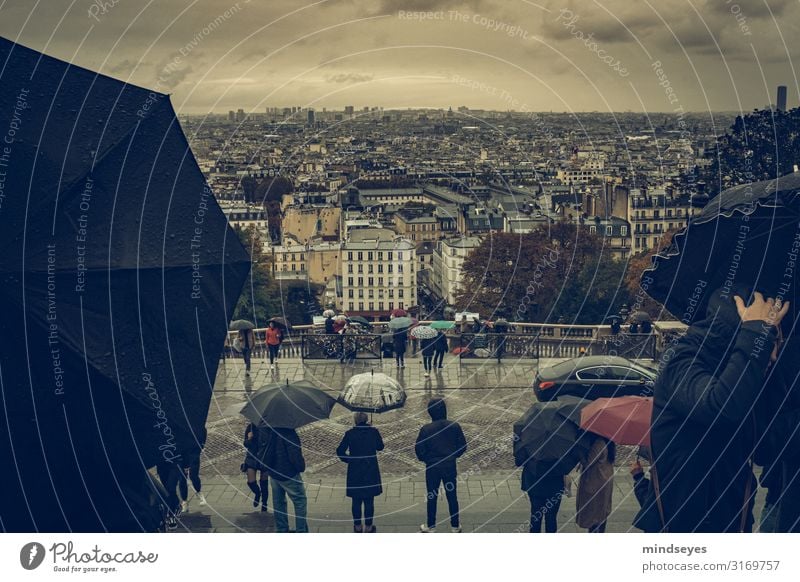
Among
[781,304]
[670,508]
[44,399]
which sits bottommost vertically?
[670,508]

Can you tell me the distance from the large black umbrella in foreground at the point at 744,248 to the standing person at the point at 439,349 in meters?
13.7

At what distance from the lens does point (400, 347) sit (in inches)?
929

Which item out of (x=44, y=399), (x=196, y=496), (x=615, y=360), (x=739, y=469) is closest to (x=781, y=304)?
(x=739, y=469)

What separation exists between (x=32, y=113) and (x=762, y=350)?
569cm

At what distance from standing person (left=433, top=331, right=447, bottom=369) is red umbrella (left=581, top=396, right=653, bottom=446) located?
1069 cm

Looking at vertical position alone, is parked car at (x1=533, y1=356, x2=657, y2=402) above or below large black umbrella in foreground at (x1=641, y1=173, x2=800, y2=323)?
below

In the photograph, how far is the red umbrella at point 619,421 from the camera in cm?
1202

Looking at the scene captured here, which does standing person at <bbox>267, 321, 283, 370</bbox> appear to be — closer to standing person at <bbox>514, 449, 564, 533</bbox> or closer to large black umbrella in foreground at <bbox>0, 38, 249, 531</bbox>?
standing person at <bbox>514, 449, 564, 533</bbox>

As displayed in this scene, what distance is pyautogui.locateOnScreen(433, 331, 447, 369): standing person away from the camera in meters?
23.1

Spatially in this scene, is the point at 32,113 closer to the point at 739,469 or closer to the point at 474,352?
the point at 739,469

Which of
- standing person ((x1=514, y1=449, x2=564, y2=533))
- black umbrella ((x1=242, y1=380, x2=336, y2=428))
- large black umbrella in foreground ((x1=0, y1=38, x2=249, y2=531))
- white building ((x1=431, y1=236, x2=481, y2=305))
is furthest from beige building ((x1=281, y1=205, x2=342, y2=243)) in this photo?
large black umbrella in foreground ((x1=0, y1=38, x2=249, y2=531))

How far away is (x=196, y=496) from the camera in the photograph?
14.3 metres

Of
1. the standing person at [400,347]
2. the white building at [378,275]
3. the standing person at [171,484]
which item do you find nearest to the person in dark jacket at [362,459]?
the standing person at [171,484]

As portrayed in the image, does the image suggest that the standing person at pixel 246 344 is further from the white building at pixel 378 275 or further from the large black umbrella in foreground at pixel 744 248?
the white building at pixel 378 275
